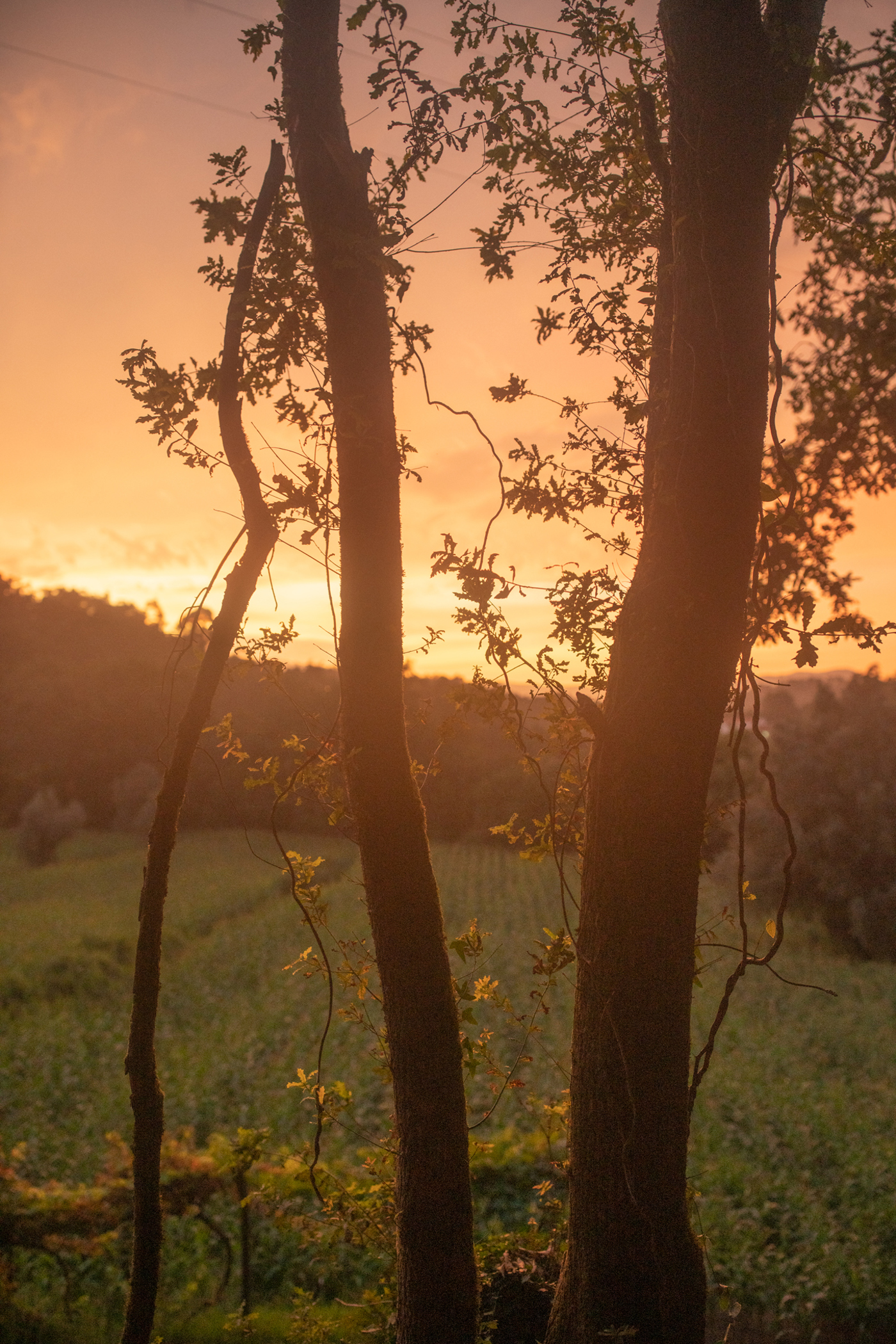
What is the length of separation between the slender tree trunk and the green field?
1.77ft

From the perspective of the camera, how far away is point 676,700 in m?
1.86

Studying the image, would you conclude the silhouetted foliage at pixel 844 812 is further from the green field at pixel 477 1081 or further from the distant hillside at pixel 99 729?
the distant hillside at pixel 99 729

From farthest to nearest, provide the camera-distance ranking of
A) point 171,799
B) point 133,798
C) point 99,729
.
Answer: point 99,729
point 133,798
point 171,799

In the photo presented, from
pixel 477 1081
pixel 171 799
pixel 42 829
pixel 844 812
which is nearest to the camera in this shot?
pixel 171 799

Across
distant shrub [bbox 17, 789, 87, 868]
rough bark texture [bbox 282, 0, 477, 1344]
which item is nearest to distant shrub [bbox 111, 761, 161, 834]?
distant shrub [bbox 17, 789, 87, 868]

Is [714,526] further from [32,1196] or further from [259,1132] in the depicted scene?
[32,1196]

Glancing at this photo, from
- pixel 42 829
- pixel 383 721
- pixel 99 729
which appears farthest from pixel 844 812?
pixel 99 729

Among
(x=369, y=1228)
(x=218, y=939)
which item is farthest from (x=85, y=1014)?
(x=369, y=1228)

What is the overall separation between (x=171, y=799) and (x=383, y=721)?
1.90 feet

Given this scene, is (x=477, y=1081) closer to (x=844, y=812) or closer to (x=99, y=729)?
(x=844, y=812)

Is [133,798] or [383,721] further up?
[383,721]

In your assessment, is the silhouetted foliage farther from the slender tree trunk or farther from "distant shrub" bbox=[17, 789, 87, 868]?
"distant shrub" bbox=[17, 789, 87, 868]

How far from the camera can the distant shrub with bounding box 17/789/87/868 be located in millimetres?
37375

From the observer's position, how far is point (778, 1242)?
891cm
